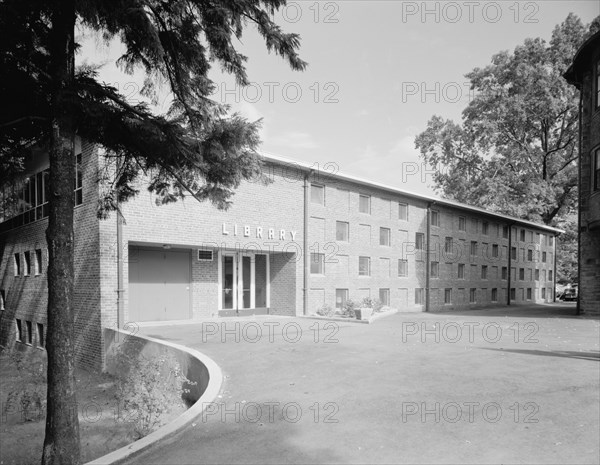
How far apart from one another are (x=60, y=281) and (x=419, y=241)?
2492 cm

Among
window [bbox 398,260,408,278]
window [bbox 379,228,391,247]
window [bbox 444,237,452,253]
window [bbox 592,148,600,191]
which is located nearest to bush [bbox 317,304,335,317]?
window [bbox 379,228,391,247]

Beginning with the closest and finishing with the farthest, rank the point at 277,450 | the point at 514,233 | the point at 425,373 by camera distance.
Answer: the point at 277,450 < the point at 425,373 < the point at 514,233

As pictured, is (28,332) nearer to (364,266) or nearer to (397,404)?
(364,266)

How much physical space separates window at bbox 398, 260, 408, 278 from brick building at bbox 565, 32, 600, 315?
8.98m

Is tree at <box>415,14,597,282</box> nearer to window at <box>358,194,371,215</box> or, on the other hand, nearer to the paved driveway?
window at <box>358,194,371,215</box>

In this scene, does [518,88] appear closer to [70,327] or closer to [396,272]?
[396,272]

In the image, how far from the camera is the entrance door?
59.8 ft

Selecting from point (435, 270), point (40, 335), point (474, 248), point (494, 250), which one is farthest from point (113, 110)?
point (494, 250)

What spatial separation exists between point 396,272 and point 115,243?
55.1ft

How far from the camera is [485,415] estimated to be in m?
5.89

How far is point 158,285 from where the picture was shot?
1627cm

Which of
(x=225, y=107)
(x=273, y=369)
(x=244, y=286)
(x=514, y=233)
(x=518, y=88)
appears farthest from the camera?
(x=514, y=233)

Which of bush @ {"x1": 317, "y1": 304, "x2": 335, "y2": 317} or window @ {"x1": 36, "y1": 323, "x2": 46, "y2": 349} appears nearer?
window @ {"x1": 36, "y1": 323, "x2": 46, "y2": 349}

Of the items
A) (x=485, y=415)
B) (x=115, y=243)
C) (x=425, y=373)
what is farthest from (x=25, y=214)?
(x=485, y=415)
